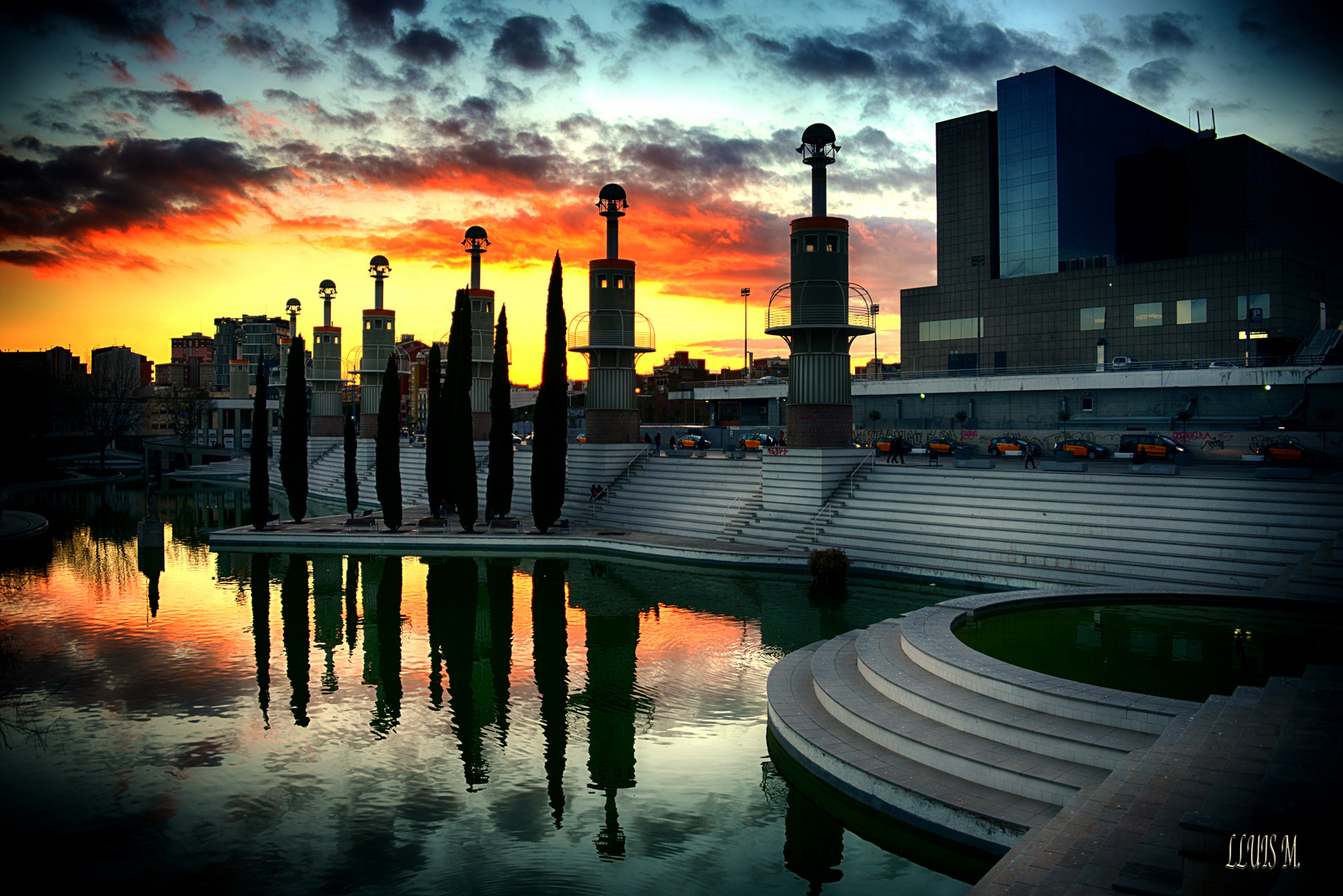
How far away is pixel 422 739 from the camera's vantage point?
44.0ft

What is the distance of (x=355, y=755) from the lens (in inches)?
501

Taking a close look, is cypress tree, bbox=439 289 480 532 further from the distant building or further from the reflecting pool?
the distant building

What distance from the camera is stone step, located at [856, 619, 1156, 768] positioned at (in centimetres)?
1048

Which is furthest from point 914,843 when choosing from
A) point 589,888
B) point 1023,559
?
point 1023,559

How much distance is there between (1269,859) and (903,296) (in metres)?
72.8

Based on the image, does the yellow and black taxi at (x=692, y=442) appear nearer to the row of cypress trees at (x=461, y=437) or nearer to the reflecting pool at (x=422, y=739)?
the row of cypress trees at (x=461, y=437)

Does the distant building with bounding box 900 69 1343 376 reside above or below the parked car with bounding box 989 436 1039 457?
above

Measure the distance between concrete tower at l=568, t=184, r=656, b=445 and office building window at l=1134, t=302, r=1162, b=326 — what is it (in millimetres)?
40128

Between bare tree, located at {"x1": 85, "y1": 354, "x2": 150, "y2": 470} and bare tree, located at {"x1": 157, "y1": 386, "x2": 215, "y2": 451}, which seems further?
bare tree, located at {"x1": 157, "y1": 386, "x2": 215, "y2": 451}

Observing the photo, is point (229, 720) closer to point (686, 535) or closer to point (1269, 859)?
point (1269, 859)

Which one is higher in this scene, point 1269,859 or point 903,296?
point 903,296

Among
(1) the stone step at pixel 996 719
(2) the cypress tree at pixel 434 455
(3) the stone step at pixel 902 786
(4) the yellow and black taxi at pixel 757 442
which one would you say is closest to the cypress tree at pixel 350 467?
(2) the cypress tree at pixel 434 455

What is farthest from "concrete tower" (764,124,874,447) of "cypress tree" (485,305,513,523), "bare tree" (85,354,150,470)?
"bare tree" (85,354,150,470)

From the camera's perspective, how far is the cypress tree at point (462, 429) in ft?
115
